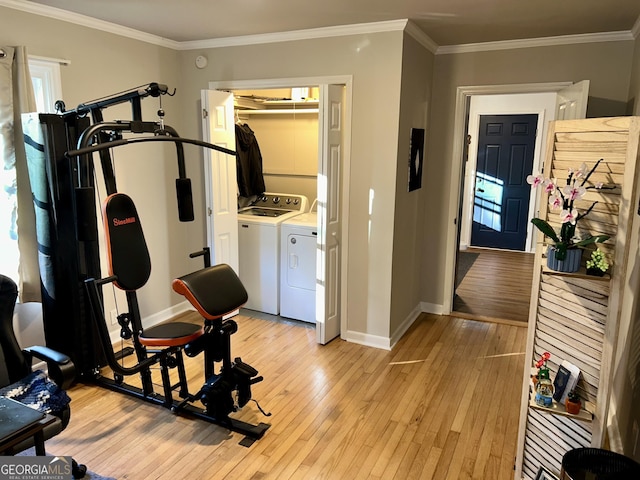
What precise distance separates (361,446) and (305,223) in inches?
80.5

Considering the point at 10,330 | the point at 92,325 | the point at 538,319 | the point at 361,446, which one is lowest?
the point at 361,446

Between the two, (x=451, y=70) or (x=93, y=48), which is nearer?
(x=93, y=48)

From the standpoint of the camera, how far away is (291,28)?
3480mm

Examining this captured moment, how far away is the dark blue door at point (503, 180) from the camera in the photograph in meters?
6.66

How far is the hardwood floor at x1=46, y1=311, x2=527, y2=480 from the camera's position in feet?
7.88

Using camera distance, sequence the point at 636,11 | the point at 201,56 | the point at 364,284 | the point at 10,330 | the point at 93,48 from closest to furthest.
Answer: the point at 10,330 < the point at 636,11 < the point at 93,48 < the point at 364,284 < the point at 201,56

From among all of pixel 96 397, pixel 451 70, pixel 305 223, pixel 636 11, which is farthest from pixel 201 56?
pixel 636 11

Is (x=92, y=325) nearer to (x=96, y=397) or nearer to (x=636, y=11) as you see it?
(x=96, y=397)

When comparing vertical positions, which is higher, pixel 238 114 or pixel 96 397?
pixel 238 114

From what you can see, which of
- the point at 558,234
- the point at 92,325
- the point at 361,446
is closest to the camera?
the point at 558,234

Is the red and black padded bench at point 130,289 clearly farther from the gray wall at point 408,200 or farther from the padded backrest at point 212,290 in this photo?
the gray wall at point 408,200

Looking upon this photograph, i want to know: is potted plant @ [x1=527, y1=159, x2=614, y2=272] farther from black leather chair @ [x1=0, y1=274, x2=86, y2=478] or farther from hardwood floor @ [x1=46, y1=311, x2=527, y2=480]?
black leather chair @ [x1=0, y1=274, x2=86, y2=478]

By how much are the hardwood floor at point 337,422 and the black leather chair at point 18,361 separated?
1.27 feet

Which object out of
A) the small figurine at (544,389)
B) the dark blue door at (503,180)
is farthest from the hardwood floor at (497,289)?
the small figurine at (544,389)
